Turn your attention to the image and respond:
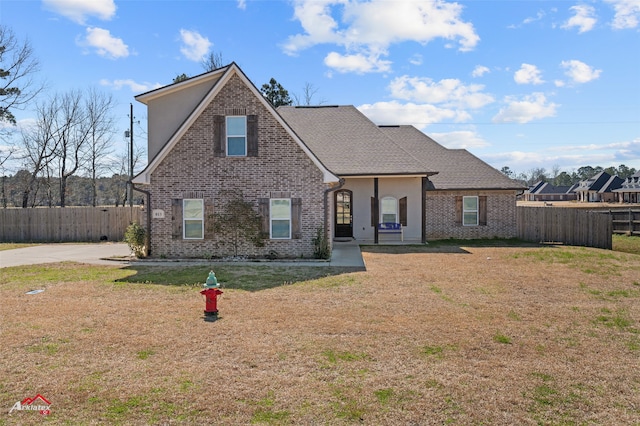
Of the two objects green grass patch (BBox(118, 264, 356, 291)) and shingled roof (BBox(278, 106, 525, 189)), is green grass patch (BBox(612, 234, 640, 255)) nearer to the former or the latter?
shingled roof (BBox(278, 106, 525, 189))

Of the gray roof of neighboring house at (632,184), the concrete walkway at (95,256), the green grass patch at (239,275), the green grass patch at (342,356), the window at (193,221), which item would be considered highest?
the gray roof of neighboring house at (632,184)

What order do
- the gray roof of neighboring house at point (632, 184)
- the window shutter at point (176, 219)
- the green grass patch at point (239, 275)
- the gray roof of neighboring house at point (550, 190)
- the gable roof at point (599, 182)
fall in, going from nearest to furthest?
1. the green grass patch at point (239, 275)
2. the window shutter at point (176, 219)
3. the gray roof of neighboring house at point (632, 184)
4. the gable roof at point (599, 182)
5. the gray roof of neighboring house at point (550, 190)

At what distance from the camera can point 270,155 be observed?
47.6ft

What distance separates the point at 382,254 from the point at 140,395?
1208 centimetres

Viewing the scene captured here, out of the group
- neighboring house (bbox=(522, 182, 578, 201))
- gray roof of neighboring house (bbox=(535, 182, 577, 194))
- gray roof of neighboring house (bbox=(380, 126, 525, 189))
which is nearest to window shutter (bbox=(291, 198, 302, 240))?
gray roof of neighboring house (bbox=(380, 126, 525, 189))

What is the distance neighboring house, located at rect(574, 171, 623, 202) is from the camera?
78.1 metres

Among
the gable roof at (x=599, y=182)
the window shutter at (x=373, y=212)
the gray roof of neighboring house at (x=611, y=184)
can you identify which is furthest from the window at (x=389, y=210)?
the gable roof at (x=599, y=182)

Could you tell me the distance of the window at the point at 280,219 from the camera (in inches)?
577

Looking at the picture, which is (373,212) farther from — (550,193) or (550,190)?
(550,190)

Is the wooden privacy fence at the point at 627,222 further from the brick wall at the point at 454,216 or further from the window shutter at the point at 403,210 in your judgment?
the window shutter at the point at 403,210

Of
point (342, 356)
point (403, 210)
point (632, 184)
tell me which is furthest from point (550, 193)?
point (342, 356)

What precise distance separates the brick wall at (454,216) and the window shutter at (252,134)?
10.5 metres

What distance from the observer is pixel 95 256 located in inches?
637

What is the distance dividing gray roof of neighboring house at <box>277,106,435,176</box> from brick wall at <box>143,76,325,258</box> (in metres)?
4.31
